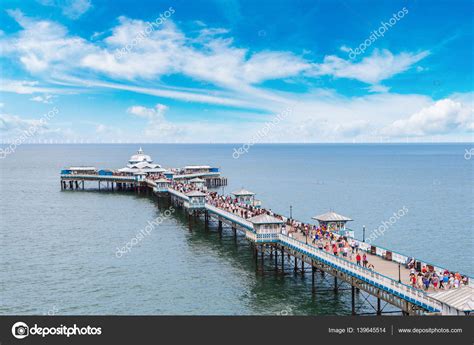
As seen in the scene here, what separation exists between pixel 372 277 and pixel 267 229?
14.6 m

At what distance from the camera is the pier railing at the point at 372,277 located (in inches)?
1049

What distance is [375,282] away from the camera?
3095 cm

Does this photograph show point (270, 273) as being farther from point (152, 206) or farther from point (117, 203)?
point (117, 203)

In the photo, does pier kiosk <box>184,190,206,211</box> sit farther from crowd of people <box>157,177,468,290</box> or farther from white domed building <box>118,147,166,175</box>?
white domed building <box>118,147,166,175</box>

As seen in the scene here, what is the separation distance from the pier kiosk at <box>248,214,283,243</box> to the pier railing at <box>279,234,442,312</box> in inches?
94.6

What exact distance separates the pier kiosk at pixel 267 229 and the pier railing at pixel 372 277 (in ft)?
7.88

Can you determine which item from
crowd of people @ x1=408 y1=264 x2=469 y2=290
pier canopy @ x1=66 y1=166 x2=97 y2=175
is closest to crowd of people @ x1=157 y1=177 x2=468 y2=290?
crowd of people @ x1=408 y1=264 x2=469 y2=290

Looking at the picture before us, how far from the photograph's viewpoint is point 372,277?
31375mm

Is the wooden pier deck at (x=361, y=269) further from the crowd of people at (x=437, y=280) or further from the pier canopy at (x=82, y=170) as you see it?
the pier canopy at (x=82, y=170)

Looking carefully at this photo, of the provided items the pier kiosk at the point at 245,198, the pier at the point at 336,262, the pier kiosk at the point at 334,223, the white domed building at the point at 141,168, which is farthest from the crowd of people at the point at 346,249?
the white domed building at the point at 141,168

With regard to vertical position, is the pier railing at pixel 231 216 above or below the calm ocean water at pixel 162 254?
above

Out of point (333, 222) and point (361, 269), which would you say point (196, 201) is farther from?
point (361, 269)

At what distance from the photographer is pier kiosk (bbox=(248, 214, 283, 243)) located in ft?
146

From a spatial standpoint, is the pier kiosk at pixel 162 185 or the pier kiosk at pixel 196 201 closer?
the pier kiosk at pixel 196 201
